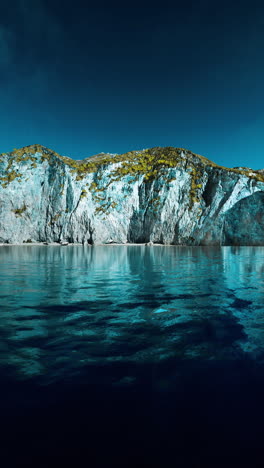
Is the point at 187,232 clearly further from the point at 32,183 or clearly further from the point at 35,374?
the point at 35,374

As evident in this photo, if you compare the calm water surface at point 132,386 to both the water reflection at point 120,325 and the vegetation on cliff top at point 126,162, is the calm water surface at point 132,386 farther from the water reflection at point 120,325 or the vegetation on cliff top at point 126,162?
the vegetation on cliff top at point 126,162

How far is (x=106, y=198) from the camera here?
80.6m

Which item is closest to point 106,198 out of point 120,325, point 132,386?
point 120,325

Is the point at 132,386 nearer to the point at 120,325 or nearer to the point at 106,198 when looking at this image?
the point at 120,325

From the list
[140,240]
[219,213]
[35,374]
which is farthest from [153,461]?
[140,240]

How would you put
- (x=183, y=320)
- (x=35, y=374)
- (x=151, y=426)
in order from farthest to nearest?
(x=183, y=320), (x=35, y=374), (x=151, y=426)

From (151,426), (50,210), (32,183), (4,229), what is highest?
(32,183)

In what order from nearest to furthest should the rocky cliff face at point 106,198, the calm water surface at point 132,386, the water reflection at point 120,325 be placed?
the calm water surface at point 132,386 → the water reflection at point 120,325 → the rocky cliff face at point 106,198

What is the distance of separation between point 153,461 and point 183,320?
487cm

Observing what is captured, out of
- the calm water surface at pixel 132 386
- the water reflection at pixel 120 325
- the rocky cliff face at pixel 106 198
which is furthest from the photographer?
the rocky cliff face at pixel 106 198

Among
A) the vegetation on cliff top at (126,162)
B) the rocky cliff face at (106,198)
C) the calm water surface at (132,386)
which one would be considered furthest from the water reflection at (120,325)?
the vegetation on cliff top at (126,162)

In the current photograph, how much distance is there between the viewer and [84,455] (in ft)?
9.28

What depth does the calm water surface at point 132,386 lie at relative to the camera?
9.57ft

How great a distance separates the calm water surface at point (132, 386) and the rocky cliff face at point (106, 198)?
212 feet
